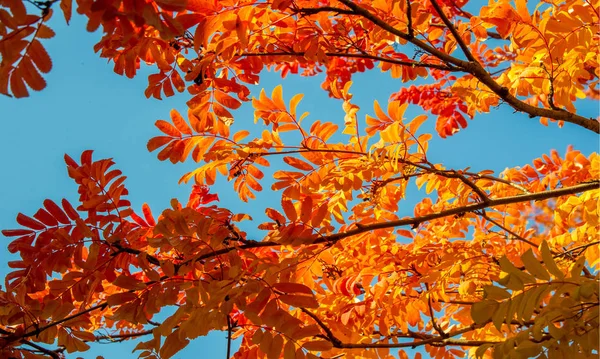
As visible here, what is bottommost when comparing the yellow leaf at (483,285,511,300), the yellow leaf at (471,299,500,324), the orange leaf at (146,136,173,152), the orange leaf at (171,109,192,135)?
the yellow leaf at (471,299,500,324)

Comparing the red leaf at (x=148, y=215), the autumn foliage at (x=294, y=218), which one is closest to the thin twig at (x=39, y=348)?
the autumn foliage at (x=294, y=218)

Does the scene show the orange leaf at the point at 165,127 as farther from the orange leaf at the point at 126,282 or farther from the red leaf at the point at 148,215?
the orange leaf at the point at 126,282

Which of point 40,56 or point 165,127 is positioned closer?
point 40,56

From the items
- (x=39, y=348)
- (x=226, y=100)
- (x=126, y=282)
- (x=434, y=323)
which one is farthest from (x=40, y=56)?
(x=434, y=323)

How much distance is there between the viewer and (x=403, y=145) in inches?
83.0

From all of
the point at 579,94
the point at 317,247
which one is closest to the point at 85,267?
the point at 317,247

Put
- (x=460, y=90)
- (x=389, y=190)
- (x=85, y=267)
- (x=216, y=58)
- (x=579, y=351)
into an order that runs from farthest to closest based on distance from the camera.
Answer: (x=389, y=190)
(x=460, y=90)
(x=216, y=58)
(x=85, y=267)
(x=579, y=351)

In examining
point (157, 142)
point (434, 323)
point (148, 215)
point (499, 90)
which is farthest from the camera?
point (434, 323)

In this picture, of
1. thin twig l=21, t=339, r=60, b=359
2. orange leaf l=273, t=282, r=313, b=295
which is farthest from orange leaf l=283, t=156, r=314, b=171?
thin twig l=21, t=339, r=60, b=359

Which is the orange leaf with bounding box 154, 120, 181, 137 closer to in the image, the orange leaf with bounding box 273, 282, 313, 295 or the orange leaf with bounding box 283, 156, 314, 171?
the orange leaf with bounding box 283, 156, 314, 171

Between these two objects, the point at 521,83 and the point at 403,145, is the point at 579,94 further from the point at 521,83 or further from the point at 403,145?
the point at 403,145

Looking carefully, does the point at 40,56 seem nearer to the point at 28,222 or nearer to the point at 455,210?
the point at 28,222

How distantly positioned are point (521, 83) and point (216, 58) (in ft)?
4.63

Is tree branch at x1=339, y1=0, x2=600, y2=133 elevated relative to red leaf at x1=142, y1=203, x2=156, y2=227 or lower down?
elevated
